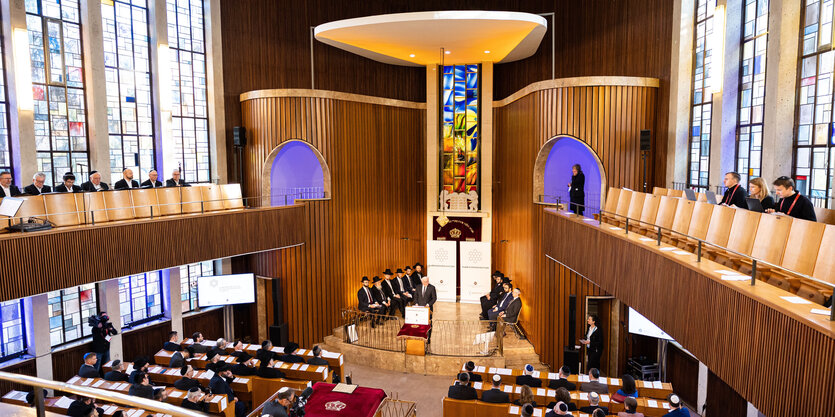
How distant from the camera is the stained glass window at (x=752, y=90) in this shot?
8.95 m

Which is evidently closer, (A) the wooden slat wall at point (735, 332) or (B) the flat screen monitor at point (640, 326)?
(A) the wooden slat wall at point (735, 332)

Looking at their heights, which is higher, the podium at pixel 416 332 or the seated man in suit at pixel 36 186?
the seated man in suit at pixel 36 186

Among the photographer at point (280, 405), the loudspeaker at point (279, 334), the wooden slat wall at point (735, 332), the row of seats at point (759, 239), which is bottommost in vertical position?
the loudspeaker at point (279, 334)

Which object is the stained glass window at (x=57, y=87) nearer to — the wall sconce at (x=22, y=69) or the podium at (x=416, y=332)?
the wall sconce at (x=22, y=69)

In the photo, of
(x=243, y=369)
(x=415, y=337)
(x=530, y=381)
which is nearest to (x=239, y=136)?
(x=243, y=369)

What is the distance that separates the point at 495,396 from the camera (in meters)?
8.07

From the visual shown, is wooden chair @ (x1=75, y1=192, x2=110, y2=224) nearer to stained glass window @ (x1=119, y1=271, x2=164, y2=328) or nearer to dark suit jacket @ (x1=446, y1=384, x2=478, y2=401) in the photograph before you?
stained glass window @ (x1=119, y1=271, x2=164, y2=328)

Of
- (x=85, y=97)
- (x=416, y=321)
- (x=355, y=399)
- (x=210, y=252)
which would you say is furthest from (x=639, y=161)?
(x=85, y=97)

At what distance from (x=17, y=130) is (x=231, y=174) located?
4.65m

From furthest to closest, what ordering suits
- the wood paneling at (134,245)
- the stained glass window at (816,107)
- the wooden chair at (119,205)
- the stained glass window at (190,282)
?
the stained glass window at (190,282)
the wooden chair at (119,205)
the wood paneling at (134,245)
the stained glass window at (816,107)

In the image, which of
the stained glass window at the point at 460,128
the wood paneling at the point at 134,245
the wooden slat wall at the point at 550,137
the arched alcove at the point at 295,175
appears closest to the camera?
the wood paneling at the point at 134,245

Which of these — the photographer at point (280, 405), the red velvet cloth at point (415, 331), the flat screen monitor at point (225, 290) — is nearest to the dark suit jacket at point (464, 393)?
the photographer at point (280, 405)

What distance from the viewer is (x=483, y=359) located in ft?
37.0

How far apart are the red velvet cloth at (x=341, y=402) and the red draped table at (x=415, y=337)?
3.05 metres
